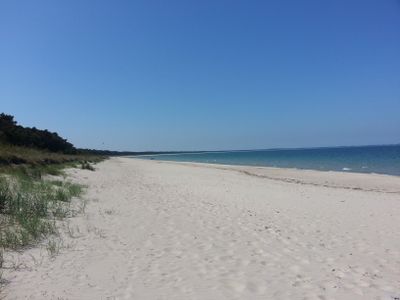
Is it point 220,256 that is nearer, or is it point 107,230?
point 220,256

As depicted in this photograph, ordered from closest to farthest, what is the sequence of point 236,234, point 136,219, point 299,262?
point 299,262 < point 236,234 < point 136,219

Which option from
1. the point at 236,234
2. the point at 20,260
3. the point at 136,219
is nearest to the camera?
the point at 20,260

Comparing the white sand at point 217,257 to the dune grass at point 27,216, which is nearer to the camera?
the white sand at point 217,257

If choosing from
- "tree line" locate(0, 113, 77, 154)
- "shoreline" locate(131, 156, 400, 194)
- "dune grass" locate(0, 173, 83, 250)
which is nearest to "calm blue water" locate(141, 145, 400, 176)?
"shoreline" locate(131, 156, 400, 194)

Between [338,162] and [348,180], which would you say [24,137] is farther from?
[338,162]

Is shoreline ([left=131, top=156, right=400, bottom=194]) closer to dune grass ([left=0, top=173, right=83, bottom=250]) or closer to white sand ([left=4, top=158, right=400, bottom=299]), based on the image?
white sand ([left=4, top=158, right=400, bottom=299])

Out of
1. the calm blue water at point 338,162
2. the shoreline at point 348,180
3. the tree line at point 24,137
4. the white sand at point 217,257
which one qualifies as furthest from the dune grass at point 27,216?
the calm blue water at point 338,162

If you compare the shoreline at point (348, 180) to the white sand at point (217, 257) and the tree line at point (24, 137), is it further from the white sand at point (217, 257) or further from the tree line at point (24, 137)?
the tree line at point (24, 137)

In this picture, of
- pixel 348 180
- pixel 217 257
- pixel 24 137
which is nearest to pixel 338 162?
pixel 348 180

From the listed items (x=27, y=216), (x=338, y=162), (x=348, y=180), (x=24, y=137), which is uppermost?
(x=24, y=137)

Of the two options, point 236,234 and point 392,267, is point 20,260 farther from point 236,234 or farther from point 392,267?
point 392,267

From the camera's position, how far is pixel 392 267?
244 inches

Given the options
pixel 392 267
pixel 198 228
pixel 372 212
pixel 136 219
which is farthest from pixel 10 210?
pixel 372 212

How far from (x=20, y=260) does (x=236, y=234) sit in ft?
13.7
